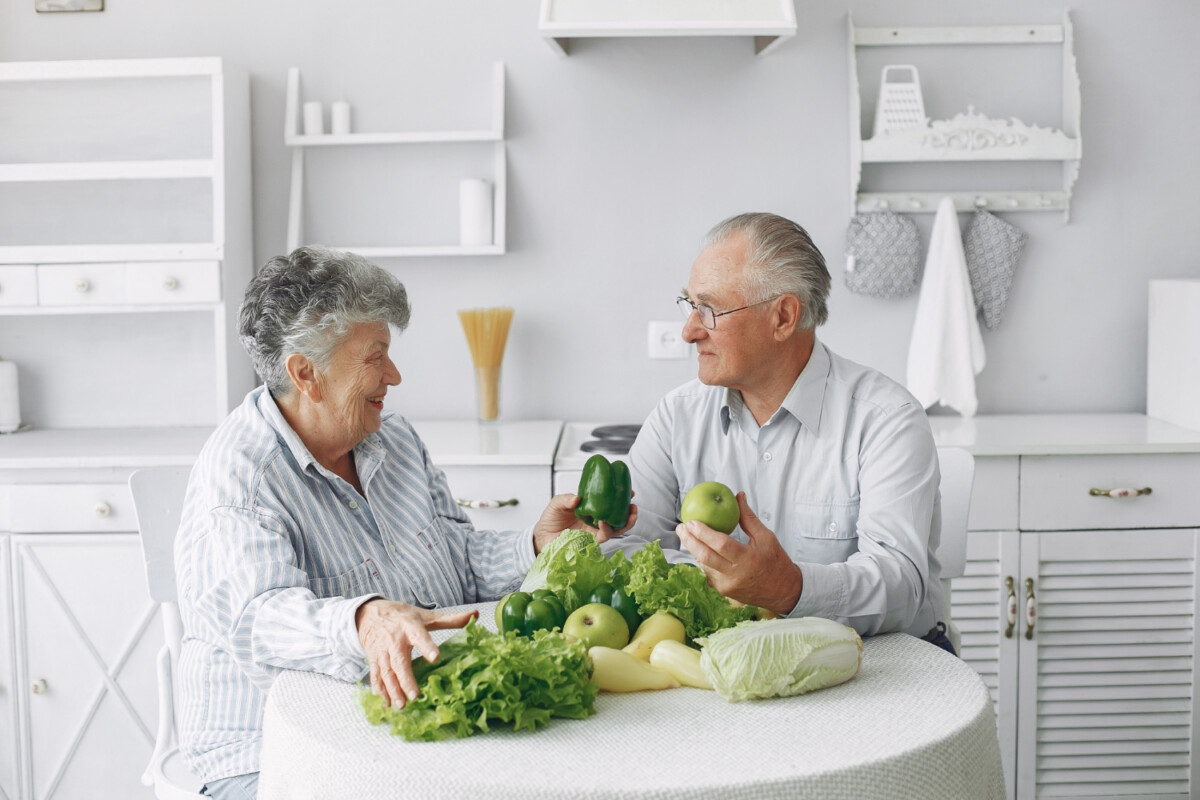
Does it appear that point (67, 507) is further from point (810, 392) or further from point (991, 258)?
point (991, 258)

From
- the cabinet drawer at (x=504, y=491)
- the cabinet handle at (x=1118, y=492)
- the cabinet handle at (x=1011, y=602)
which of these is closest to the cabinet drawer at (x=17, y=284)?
the cabinet drawer at (x=504, y=491)

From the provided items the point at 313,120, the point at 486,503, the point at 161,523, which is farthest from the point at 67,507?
the point at 313,120

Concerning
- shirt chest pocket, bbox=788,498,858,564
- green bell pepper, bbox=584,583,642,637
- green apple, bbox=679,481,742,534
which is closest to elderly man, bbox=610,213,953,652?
shirt chest pocket, bbox=788,498,858,564

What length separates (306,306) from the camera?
1601 millimetres

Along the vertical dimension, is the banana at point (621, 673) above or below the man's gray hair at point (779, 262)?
below

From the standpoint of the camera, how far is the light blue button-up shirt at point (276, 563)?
138 cm

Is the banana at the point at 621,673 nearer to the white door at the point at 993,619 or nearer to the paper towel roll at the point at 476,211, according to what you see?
the white door at the point at 993,619

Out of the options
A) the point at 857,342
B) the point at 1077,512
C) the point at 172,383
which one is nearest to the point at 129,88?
the point at 172,383

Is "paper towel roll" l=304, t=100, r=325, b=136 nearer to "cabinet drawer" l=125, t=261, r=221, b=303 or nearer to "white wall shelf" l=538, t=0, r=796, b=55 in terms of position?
"cabinet drawer" l=125, t=261, r=221, b=303

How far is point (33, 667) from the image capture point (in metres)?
2.68

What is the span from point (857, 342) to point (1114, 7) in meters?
1.20

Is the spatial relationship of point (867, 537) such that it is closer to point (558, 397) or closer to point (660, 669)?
point (660, 669)

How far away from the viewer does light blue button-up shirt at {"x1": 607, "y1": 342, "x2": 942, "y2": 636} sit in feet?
5.24

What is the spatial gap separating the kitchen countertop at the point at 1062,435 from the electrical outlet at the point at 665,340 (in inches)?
29.8
